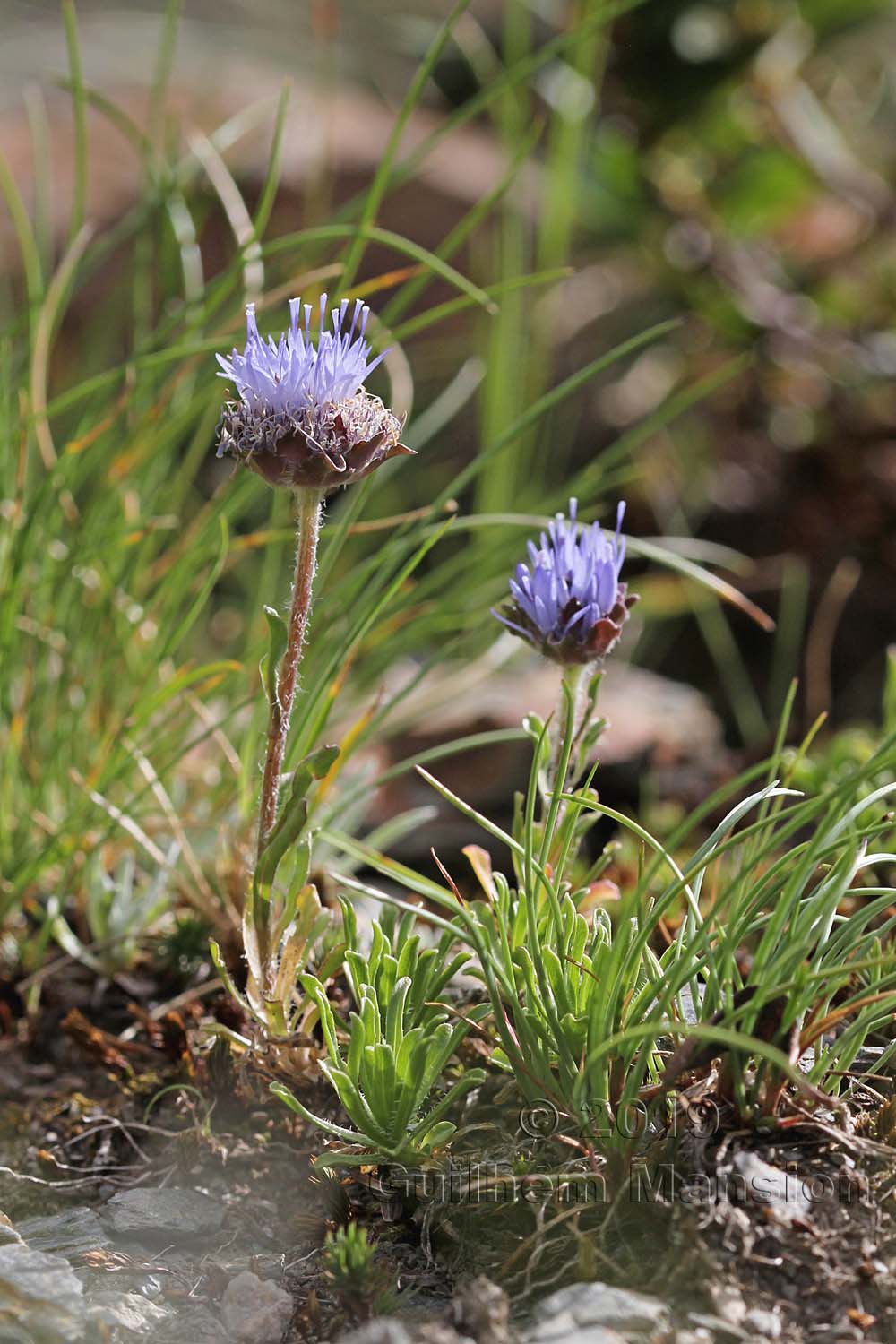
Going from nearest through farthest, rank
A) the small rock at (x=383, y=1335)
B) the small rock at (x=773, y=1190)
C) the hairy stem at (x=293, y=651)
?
the small rock at (x=383, y=1335)
the small rock at (x=773, y=1190)
the hairy stem at (x=293, y=651)

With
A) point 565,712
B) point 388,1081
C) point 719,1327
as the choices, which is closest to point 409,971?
point 388,1081

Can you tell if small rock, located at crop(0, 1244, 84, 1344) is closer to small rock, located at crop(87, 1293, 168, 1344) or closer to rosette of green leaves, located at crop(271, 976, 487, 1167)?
small rock, located at crop(87, 1293, 168, 1344)

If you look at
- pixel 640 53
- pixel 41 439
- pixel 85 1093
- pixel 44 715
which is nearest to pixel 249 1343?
pixel 85 1093

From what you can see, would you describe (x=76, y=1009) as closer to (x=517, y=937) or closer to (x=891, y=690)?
(x=517, y=937)

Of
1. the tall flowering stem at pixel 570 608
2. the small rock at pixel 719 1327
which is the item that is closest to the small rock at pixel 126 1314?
the small rock at pixel 719 1327

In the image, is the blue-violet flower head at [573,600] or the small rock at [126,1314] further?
the blue-violet flower head at [573,600]

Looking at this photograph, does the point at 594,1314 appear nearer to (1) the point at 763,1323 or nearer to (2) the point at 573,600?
(1) the point at 763,1323

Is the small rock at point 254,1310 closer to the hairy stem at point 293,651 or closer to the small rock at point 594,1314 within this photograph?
the small rock at point 594,1314
